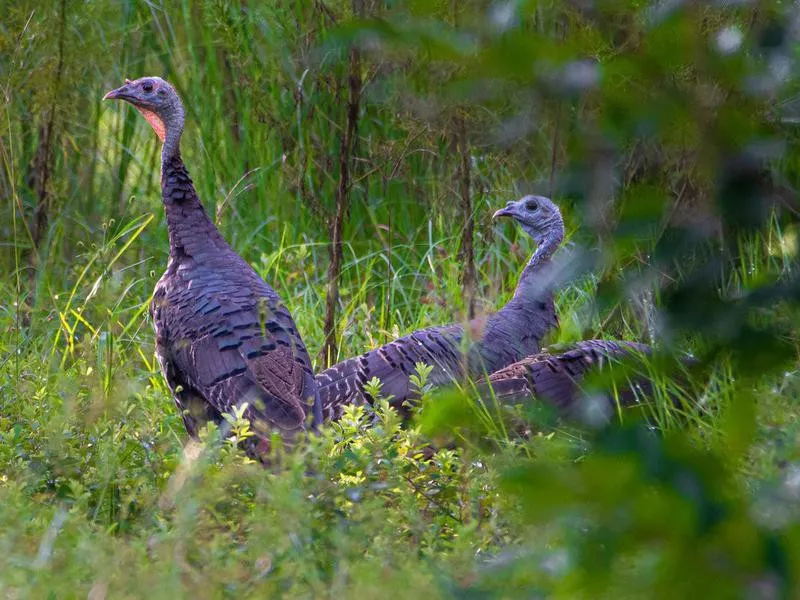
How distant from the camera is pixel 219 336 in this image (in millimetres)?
4734

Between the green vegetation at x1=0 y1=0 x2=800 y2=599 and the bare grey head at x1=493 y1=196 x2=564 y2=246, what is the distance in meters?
0.22

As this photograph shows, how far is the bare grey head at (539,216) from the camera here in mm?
6191

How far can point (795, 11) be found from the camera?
177cm

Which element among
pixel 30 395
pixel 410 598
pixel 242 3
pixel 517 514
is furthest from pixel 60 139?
pixel 410 598

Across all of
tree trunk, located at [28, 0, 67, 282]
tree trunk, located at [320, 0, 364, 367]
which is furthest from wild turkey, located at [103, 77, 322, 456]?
tree trunk, located at [28, 0, 67, 282]

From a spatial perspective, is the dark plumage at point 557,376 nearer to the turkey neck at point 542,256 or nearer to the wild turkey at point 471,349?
the wild turkey at point 471,349

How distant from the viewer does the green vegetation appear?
63.1 inches

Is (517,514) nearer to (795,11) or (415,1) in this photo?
(795,11)

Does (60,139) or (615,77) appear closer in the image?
(615,77)

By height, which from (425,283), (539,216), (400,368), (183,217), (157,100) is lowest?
(425,283)

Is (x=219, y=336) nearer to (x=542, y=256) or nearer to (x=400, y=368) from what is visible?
(x=400, y=368)

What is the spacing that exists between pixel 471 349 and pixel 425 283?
1.43 meters

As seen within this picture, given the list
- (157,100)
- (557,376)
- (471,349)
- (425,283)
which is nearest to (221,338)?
(471,349)

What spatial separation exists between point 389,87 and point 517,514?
3380 millimetres
